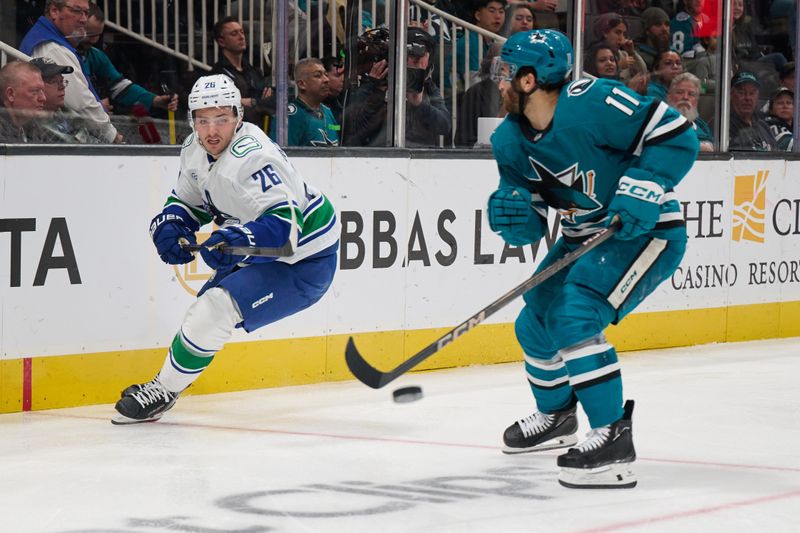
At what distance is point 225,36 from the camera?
5.15m

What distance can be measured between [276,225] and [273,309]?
0.32m

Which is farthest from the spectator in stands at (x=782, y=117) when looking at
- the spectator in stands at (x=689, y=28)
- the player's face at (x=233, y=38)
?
the player's face at (x=233, y=38)

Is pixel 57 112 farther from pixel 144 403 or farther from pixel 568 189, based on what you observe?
pixel 568 189

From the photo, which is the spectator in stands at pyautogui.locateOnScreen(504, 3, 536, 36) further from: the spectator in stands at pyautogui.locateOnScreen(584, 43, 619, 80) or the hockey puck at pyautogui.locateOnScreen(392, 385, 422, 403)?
the hockey puck at pyautogui.locateOnScreen(392, 385, 422, 403)

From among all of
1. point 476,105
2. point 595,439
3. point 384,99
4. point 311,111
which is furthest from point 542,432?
point 476,105

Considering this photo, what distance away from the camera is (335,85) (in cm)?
553

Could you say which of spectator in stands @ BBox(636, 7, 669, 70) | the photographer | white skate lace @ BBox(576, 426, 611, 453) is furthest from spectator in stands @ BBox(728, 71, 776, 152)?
white skate lace @ BBox(576, 426, 611, 453)

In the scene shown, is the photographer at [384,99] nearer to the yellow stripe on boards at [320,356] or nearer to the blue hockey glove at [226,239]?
the yellow stripe on boards at [320,356]

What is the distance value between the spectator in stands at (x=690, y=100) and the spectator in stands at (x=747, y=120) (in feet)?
0.54

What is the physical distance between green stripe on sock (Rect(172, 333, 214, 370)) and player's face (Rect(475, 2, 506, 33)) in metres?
2.25

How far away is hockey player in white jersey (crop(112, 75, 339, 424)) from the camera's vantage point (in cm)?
430

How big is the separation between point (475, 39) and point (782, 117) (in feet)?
6.73

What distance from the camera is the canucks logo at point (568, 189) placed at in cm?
368

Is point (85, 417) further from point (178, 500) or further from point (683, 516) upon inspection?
point (683, 516)
